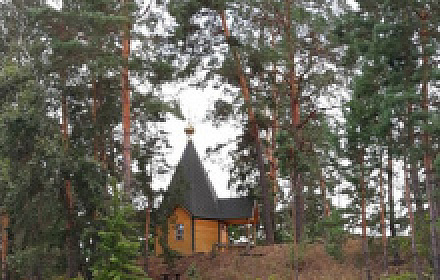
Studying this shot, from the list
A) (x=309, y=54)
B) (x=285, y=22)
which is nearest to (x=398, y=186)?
(x=309, y=54)

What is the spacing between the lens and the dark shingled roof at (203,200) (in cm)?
2400

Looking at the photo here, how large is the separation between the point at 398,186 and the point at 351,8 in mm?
5685

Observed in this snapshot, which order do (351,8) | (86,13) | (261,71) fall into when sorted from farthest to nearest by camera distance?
(261,71), (351,8), (86,13)

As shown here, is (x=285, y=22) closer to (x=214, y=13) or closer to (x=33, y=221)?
(x=214, y=13)

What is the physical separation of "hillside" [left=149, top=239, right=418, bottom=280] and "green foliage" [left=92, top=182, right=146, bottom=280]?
16.2 feet

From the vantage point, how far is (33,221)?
17125 millimetres

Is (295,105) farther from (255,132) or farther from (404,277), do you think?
(404,277)

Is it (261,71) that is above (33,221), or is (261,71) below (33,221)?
above

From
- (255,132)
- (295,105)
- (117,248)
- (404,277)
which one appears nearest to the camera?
(117,248)

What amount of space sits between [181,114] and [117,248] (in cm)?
497

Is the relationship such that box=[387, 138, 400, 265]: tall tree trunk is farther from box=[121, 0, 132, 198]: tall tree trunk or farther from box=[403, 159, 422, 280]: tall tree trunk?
box=[121, 0, 132, 198]: tall tree trunk

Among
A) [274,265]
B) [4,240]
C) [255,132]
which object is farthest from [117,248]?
[255,132]

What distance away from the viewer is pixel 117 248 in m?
14.8

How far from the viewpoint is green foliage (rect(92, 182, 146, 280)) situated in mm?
14648
